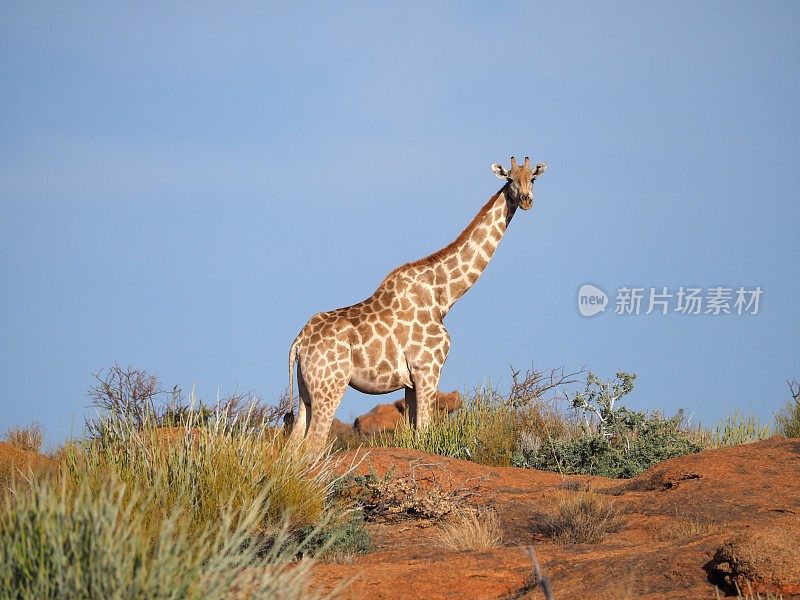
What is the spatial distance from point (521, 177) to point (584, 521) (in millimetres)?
7254

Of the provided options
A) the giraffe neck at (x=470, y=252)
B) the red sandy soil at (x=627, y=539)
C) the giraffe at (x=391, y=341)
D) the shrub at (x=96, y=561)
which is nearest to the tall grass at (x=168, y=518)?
the shrub at (x=96, y=561)

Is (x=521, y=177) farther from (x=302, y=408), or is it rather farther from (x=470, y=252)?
(x=302, y=408)

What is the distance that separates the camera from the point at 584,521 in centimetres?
1038

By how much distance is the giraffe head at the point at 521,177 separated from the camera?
16.3 metres

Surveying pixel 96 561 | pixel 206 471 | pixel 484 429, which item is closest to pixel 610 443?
pixel 484 429

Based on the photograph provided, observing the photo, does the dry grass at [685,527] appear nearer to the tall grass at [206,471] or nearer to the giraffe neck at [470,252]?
the tall grass at [206,471]

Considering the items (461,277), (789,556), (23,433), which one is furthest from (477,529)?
(23,433)

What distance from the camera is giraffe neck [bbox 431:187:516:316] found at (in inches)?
672

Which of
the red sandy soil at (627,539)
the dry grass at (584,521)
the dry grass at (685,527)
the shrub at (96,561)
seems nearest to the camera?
the shrub at (96,561)

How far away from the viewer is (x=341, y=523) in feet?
32.7

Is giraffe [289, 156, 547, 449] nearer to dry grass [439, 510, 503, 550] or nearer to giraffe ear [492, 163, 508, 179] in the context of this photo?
giraffe ear [492, 163, 508, 179]

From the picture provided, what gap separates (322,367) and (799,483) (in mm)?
6953

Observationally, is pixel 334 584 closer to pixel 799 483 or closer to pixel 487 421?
pixel 799 483

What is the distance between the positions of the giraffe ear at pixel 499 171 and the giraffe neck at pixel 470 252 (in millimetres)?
421
